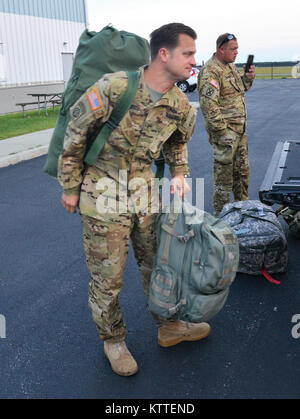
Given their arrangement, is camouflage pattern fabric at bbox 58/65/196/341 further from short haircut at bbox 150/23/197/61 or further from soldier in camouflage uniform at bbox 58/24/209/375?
short haircut at bbox 150/23/197/61

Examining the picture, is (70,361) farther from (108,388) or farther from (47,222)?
(47,222)

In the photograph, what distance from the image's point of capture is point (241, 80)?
4977mm

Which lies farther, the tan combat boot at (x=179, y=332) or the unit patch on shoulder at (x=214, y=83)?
the unit patch on shoulder at (x=214, y=83)

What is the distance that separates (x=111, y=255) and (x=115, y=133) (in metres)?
0.67

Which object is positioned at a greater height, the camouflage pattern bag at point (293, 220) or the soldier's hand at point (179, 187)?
the soldier's hand at point (179, 187)

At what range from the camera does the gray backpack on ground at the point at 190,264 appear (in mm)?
2426

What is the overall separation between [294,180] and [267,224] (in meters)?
0.64

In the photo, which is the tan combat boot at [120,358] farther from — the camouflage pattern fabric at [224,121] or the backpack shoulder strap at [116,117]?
the camouflage pattern fabric at [224,121]

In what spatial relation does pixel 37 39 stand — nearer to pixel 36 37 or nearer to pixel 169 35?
pixel 36 37

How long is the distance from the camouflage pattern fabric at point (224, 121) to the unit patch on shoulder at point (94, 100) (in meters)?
2.59

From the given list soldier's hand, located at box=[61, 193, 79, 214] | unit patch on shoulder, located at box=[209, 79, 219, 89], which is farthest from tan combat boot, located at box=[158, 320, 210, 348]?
unit patch on shoulder, located at box=[209, 79, 219, 89]

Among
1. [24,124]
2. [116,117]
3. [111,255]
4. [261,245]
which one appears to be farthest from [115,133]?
[24,124]

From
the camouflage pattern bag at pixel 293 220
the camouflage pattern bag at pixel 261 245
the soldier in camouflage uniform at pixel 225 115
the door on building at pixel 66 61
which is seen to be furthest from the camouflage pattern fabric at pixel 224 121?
the door on building at pixel 66 61

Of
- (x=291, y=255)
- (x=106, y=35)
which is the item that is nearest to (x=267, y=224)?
(x=291, y=255)
